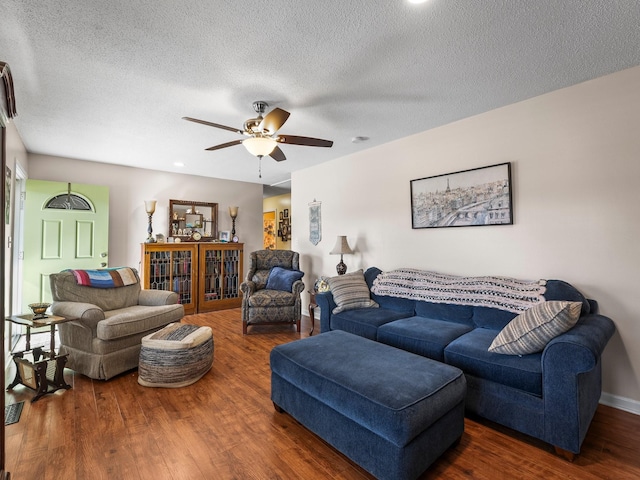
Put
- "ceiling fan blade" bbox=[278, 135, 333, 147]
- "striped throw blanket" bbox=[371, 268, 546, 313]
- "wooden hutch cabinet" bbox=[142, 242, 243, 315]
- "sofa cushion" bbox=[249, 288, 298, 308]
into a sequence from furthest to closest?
"wooden hutch cabinet" bbox=[142, 242, 243, 315], "sofa cushion" bbox=[249, 288, 298, 308], "ceiling fan blade" bbox=[278, 135, 333, 147], "striped throw blanket" bbox=[371, 268, 546, 313]

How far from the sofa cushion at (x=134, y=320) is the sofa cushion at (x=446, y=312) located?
2.46 m

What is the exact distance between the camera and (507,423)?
192 cm

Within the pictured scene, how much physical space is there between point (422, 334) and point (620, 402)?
4.69 feet

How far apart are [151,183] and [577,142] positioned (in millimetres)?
5427

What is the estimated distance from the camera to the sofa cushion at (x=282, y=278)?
4328mm

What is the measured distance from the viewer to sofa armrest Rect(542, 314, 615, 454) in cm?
169

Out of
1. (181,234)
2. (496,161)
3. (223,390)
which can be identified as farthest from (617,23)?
(181,234)

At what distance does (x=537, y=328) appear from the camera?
189 cm

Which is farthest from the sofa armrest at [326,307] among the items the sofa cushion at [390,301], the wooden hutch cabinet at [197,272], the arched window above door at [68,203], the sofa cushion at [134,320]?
the arched window above door at [68,203]

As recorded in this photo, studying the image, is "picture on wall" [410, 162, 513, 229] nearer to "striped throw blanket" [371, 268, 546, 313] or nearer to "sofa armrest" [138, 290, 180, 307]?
"striped throw blanket" [371, 268, 546, 313]

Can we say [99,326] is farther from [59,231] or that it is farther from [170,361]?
[59,231]

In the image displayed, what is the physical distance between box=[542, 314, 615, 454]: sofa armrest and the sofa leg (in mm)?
24

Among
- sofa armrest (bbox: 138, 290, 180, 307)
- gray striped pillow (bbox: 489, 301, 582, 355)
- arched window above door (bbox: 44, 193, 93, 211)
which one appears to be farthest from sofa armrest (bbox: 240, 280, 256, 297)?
gray striped pillow (bbox: 489, 301, 582, 355)

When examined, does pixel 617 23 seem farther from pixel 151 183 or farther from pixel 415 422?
pixel 151 183
